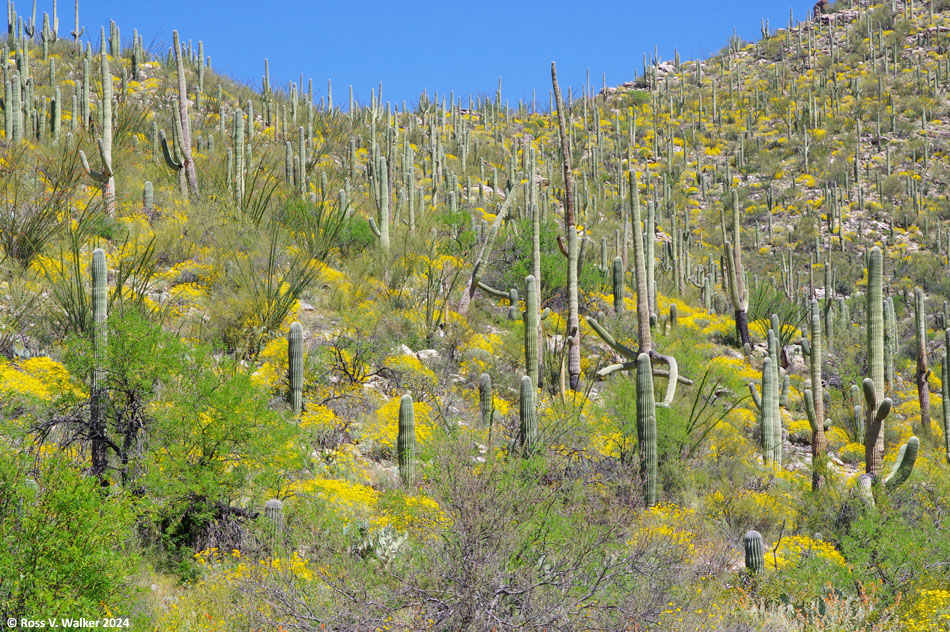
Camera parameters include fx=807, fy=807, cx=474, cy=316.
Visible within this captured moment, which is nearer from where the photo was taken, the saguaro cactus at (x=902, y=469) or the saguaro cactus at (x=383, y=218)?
the saguaro cactus at (x=902, y=469)

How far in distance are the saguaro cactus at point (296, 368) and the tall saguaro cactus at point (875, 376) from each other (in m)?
7.23

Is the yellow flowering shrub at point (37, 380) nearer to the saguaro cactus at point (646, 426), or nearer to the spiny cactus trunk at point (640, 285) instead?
the saguaro cactus at point (646, 426)

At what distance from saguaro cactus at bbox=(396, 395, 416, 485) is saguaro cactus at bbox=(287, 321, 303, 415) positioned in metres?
1.47

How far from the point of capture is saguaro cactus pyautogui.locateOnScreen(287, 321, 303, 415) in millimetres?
10227

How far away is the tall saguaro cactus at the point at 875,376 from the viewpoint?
413 inches

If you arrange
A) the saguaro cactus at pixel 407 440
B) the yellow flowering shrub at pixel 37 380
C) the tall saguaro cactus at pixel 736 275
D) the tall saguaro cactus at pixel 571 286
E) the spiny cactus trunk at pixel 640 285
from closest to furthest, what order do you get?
1. the yellow flowering shrub at pixel 37 380
2. the saguaro cactus at pixel 407 440
3. the spiny cactus trunk at pixel 640 285
4. the tall saguaro cactus at pixel 571 286
5. the tall saguaro cactus at pixel 736 275

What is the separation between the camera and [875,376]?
34.7 feet

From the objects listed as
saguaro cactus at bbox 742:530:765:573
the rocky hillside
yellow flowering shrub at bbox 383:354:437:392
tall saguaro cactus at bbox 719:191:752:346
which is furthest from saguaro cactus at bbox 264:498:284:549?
tall saguaro cactus at bbox 719:191:752:346

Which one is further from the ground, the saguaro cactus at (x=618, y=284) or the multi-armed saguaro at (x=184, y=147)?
the multi-armed saguaro at (x=184, y=147)

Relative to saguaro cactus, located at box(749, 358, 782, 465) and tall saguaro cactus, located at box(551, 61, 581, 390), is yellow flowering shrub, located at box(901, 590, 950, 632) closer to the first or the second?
saguaro cactus, located at box(749, 358, 782, 465)

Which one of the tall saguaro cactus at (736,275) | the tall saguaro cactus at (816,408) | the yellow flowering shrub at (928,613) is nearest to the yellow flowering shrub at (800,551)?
the yellow flowering shrub at (928,613)

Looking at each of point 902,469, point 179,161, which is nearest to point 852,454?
point 902,469

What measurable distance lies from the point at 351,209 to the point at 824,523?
1172cm

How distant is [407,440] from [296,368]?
1.76 m
